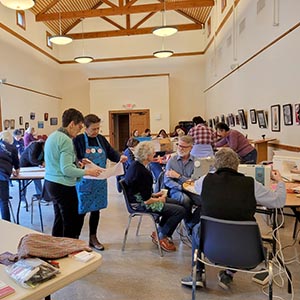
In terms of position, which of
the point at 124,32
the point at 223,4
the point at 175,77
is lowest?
the point at 175,77

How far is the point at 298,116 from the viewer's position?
178 inches

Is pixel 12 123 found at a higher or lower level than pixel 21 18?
lower

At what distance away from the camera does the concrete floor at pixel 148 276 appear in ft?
7.94

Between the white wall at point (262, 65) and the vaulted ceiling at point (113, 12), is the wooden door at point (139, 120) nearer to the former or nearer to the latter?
the vaulted ceiling at point (113, 12)

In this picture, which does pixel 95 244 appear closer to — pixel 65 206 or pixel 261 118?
pixel 65 206

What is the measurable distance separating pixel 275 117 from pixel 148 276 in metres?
3.96

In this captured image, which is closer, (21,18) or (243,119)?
(243,119)

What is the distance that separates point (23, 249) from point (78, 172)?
133 cm

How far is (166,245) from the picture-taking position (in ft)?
10.8

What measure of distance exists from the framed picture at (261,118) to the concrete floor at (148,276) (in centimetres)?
265

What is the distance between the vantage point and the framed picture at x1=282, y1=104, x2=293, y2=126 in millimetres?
4801

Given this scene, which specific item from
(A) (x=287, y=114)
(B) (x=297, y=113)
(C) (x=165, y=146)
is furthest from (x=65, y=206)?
(C) (x=165, y=146)

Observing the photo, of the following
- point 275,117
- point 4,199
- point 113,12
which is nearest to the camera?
point 4,199

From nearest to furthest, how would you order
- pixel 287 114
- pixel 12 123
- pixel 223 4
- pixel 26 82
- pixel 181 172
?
pixel 181 172
pixel 287 114
pixel 223 4
pixel 12 123
pixel 26 82
